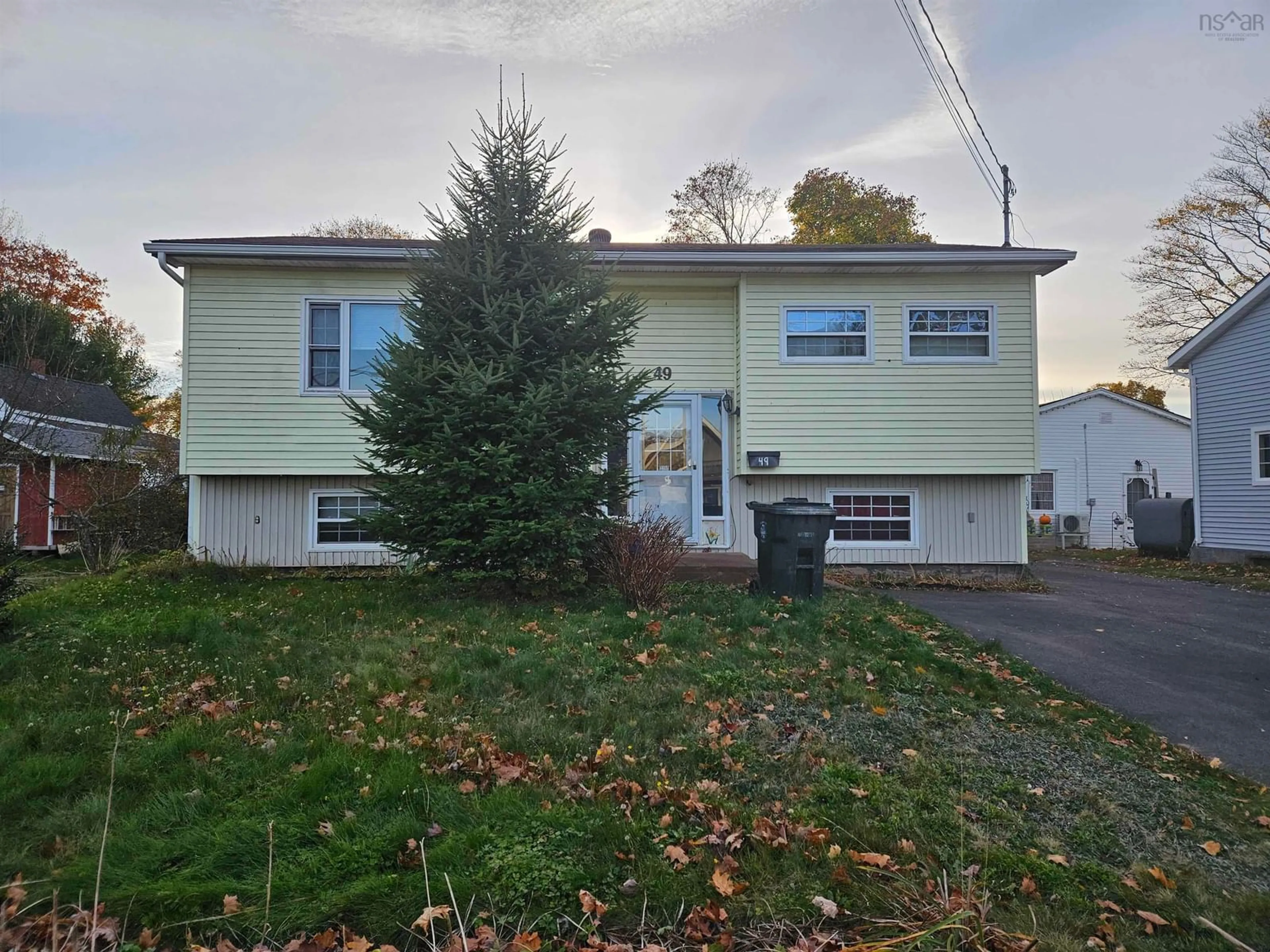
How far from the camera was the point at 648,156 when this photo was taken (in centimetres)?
1138

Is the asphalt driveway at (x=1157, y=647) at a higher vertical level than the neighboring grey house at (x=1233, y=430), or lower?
lower

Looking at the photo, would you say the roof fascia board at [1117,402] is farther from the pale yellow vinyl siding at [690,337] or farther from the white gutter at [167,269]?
the white gutter at [167,269]

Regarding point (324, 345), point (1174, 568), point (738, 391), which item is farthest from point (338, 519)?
point (1174, 568)

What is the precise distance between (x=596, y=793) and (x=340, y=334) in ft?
28.5

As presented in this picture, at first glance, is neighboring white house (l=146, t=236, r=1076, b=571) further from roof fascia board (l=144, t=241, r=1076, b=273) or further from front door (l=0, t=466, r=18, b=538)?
front door (l=0, t=466, r=18, b=538)

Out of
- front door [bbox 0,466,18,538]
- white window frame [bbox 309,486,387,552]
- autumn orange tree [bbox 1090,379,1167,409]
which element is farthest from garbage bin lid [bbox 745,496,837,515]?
autumn orange tree [bbox 1090,379,1167,409]

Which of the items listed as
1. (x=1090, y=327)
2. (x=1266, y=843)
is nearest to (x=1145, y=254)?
(x=1090, y=327)

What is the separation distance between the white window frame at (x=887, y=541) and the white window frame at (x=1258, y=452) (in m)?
8.64

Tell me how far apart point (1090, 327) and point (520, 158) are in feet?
66.6

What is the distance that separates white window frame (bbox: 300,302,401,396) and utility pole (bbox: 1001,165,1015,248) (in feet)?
40.3

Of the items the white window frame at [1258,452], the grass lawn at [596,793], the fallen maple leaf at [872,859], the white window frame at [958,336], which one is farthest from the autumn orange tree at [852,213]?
the fallen maple leaf at [872,859]

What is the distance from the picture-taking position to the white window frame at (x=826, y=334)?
977cm

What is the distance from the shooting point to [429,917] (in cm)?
200
